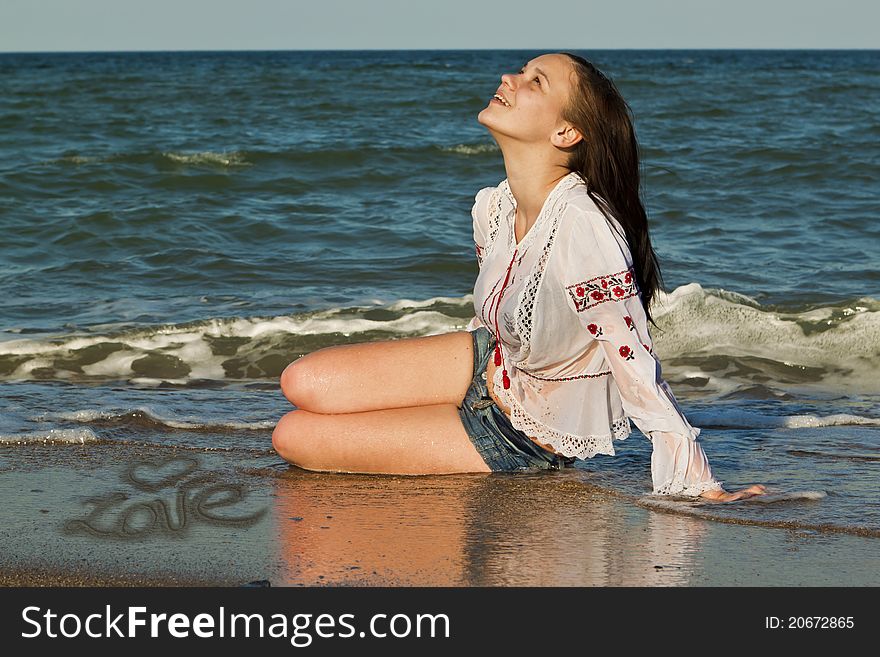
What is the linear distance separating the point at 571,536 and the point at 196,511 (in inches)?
44.8

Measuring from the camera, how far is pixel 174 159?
1279 centimetres

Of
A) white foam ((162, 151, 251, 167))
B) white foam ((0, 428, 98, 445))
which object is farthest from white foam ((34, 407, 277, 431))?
white foam ((162, 151, 251, 167))

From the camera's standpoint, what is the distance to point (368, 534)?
134 inches

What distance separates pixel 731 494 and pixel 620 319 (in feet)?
2.30

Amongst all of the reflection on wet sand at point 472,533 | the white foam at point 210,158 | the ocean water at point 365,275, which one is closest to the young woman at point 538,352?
the reflection on wet sand at point 472,533

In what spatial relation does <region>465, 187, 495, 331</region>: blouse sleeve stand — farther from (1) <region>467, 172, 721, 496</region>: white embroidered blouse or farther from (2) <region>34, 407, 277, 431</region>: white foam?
(2) <region>34, 407, 277, 431</region>: white foam

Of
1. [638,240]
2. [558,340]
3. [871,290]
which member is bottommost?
[871,290]

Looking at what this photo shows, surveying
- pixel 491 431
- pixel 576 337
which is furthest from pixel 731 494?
pixel 491 431

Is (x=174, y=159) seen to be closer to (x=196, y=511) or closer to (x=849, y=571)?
(x=196, y=511)

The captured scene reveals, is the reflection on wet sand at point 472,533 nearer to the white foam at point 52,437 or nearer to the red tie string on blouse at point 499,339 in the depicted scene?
the red tie string on blouse at point 499,339

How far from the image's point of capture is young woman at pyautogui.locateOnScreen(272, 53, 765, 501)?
3.47 m

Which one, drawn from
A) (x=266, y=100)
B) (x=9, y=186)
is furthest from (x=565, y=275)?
(x=266, y=100)

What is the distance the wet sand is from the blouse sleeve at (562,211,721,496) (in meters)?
0.30

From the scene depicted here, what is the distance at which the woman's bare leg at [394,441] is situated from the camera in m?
3.94
